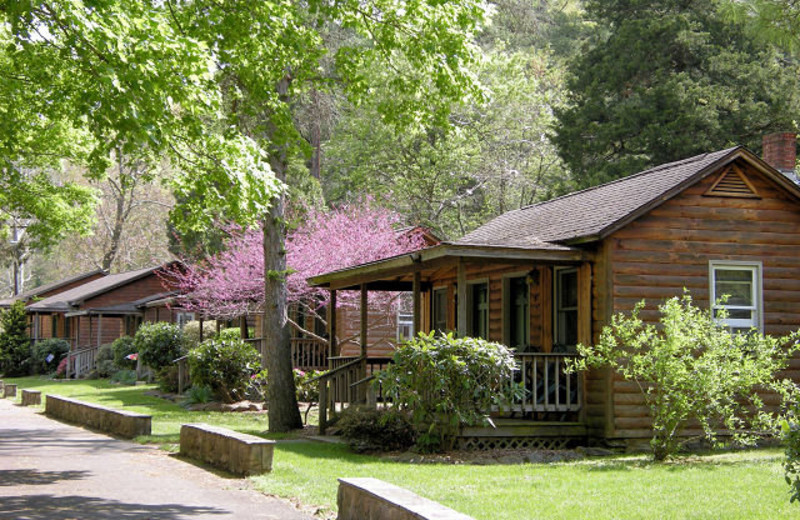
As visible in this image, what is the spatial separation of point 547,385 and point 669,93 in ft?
63.2

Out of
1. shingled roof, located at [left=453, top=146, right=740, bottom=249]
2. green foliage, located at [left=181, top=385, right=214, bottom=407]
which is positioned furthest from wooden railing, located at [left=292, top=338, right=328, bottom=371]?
shingled roof, located at [left=453, top=146, right=740, bottom=249]

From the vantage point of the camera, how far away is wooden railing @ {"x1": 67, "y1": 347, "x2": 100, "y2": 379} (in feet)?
137

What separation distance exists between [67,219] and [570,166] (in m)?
18.0

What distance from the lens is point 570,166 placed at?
117 feet

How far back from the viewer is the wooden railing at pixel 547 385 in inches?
594

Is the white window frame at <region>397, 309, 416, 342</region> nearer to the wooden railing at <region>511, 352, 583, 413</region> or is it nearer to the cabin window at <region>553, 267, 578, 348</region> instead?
the cabin window at <region>553, 267, 578, 348</region>

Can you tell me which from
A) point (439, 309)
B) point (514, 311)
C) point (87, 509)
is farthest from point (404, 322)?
point (87, 509)

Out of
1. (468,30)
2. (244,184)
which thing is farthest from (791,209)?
(244,184)

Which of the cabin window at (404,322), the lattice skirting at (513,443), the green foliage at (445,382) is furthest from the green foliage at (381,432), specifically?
the cabin window at (404,322)

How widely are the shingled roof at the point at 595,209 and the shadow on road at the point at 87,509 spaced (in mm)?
6562

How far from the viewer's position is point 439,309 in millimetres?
22750

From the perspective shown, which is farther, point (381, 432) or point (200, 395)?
point (200, 395)

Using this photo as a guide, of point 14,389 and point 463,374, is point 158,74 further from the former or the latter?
point 14,389

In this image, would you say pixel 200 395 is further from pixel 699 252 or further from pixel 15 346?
pixel 15 346
